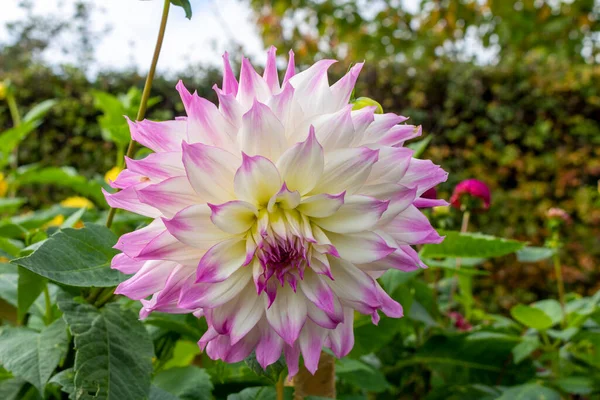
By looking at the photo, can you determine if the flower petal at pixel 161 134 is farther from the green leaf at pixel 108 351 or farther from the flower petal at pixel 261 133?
the green leaf at pixel 108 351

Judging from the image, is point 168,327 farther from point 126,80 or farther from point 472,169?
point 126,80

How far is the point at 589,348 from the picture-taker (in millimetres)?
1062

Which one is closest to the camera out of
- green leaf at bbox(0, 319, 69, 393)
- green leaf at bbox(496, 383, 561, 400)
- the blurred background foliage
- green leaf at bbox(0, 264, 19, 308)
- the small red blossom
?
green leaf at bbox(0, 319, 69, 393)

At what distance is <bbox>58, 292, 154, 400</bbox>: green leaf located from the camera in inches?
17.7

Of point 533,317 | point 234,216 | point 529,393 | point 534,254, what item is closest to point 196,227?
point 234,216

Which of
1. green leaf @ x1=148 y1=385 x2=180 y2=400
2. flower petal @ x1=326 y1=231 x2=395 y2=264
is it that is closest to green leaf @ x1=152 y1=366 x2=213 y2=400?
green leaf @ x1=148 y1=385 x2=180 y2=400

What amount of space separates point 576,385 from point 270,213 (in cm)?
65

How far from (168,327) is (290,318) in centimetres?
26

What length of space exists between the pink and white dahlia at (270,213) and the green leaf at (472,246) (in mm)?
268

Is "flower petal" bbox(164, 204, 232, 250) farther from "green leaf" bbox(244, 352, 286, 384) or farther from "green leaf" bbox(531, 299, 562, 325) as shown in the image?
"green leaf" bbox(531, 299, 562, 325)

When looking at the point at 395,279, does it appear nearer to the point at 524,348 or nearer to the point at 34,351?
the point at 524,348

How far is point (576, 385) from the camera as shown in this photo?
824mm

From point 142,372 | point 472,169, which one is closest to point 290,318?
point 142,372

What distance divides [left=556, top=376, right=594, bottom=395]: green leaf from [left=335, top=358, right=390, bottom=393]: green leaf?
32 centimetres
